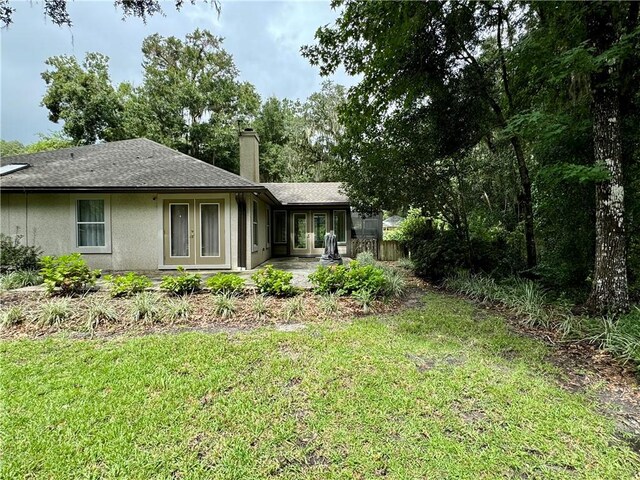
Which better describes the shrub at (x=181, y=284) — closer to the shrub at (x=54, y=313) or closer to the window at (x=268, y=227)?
the shrub at (x=54, y=313)

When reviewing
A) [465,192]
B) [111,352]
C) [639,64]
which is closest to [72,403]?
[111,352]

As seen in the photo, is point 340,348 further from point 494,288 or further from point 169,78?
point 169,78

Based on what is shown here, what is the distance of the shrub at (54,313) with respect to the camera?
15.4 ft

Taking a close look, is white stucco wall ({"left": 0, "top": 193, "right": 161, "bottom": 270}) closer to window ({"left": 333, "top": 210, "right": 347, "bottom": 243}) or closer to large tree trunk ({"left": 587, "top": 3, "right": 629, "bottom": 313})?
window ({"left": 333, "top": 210, "right": 347, "bottom": 243})

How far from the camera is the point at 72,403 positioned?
2734mm

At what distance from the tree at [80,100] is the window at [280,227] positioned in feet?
50.3

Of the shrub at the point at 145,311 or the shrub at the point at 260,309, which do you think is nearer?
the shrub at the point at 145,311

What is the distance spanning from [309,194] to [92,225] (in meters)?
8.84

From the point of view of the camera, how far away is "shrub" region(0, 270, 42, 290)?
6715 millimetres

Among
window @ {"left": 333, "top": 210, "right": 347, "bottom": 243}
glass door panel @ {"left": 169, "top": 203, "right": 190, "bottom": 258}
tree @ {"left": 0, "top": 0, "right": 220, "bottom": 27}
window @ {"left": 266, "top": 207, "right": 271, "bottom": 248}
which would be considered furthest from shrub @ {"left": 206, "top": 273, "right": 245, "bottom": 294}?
window @ {"left": 333, "top": 210, "right": 347, "bottom": 243}

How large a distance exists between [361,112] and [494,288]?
480 cm

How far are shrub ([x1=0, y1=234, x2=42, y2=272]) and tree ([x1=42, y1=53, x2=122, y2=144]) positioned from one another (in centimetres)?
1600

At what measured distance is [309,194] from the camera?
1492cm

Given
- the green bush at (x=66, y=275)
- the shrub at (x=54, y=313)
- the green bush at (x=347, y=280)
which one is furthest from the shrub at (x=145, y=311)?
the green bush at (x=347, y=280)
